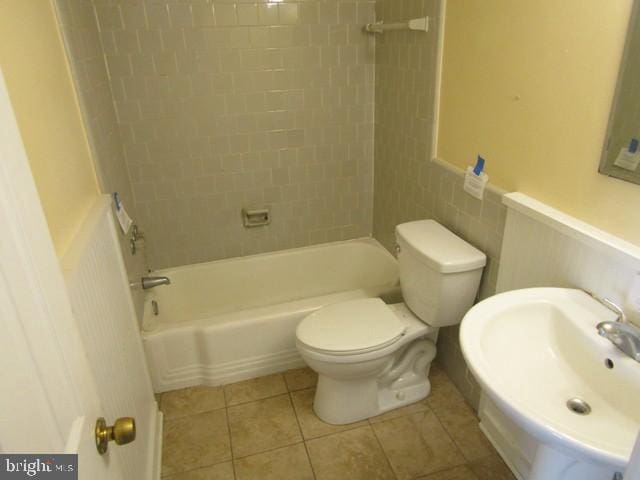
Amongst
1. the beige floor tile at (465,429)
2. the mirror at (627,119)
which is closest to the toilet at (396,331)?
the beige floor tile at (465,429)

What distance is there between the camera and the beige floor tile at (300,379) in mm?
2150

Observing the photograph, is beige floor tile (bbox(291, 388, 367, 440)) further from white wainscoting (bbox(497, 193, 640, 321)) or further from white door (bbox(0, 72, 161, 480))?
white door (bbox(0, 72, 161, 480))

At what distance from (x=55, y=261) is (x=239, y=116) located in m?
1.91

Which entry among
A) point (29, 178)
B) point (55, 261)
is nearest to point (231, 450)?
point (55, 261)

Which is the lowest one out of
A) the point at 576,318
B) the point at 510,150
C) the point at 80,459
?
the point at 576,318

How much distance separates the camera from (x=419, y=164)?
7.11 feet

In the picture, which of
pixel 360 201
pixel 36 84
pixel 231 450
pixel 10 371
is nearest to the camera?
pixel 10 371

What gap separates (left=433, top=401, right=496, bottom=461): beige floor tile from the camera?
1792 mm

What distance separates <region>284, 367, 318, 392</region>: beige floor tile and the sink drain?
1.26 meters

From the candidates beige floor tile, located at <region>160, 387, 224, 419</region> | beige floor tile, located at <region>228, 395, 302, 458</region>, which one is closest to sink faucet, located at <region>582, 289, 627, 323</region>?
beige floor tile, located at <region>228, 395, 302, 458</region>

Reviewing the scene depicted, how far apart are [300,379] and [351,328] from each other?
0.54m

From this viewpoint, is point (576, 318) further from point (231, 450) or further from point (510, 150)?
point (231, 450)

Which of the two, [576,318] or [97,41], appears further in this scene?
[97,41]

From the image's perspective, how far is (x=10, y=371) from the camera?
0.52 meters
